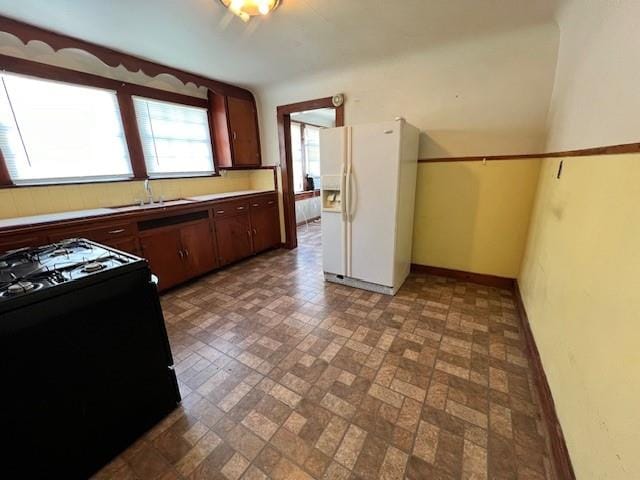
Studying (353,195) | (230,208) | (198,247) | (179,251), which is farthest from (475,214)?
(179,251)

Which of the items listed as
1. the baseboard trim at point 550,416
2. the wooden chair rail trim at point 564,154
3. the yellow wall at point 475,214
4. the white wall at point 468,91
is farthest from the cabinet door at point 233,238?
the baseboard trim at point 550,416

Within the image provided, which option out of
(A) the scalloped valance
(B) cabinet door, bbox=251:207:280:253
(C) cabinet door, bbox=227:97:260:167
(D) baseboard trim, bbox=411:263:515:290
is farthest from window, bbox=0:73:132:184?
(D) baseboard trim, bbox=411:263:515:290

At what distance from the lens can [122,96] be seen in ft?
9.34

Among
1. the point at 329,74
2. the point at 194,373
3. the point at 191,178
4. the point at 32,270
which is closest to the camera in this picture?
the point at 32,270

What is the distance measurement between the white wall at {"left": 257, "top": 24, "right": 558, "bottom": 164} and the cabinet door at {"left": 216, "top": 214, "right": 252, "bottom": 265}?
1.97 meters

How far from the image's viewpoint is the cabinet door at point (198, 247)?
3.00 meters

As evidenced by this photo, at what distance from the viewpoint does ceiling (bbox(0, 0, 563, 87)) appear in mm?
1894

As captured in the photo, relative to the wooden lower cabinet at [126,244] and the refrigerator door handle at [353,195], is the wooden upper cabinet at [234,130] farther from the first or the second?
the refrigerator door handle at [353,195]

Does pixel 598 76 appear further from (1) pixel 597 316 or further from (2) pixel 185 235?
(2) pixel 185 235

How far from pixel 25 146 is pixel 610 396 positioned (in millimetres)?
4100

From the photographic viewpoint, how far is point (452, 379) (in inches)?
65.8

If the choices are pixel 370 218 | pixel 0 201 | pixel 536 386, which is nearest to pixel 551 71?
pixel 370 218

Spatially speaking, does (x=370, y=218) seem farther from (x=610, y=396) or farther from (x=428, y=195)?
(x=610, y=396)

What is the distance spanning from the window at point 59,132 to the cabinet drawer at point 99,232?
29.8 inches
